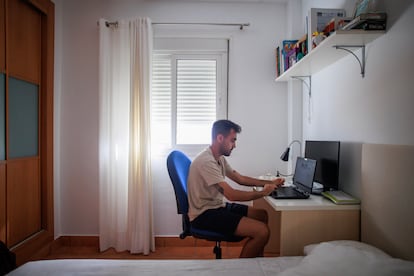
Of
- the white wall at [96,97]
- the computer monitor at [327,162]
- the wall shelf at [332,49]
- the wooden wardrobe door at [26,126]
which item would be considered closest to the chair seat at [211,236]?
the computer monitor at [327,162]

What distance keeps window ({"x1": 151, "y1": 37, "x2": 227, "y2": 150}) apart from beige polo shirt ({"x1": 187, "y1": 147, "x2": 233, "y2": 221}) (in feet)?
3.35

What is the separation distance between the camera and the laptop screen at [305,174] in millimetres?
1893

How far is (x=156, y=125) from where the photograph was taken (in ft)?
9.41

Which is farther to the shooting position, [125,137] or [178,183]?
[125,137]

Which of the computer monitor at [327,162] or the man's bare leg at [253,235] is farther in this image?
the computer monitor at [327,162]

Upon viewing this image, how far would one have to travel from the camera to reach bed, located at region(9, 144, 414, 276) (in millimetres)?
971

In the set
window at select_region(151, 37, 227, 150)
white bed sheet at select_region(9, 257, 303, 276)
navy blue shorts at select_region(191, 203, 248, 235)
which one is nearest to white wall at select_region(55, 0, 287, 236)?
window at select_region(151, 37, 227, 150)

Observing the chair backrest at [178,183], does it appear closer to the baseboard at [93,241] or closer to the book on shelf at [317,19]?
the baseboard at [93,241]

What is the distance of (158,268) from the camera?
1.18 m

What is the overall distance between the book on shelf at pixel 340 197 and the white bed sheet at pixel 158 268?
61cm

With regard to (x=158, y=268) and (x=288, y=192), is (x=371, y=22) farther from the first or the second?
(x=158, y=268)

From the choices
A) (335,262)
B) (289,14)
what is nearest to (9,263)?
(335,262)

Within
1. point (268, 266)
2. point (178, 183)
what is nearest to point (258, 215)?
point (178, 183)

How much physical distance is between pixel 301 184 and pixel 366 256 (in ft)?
3.40
